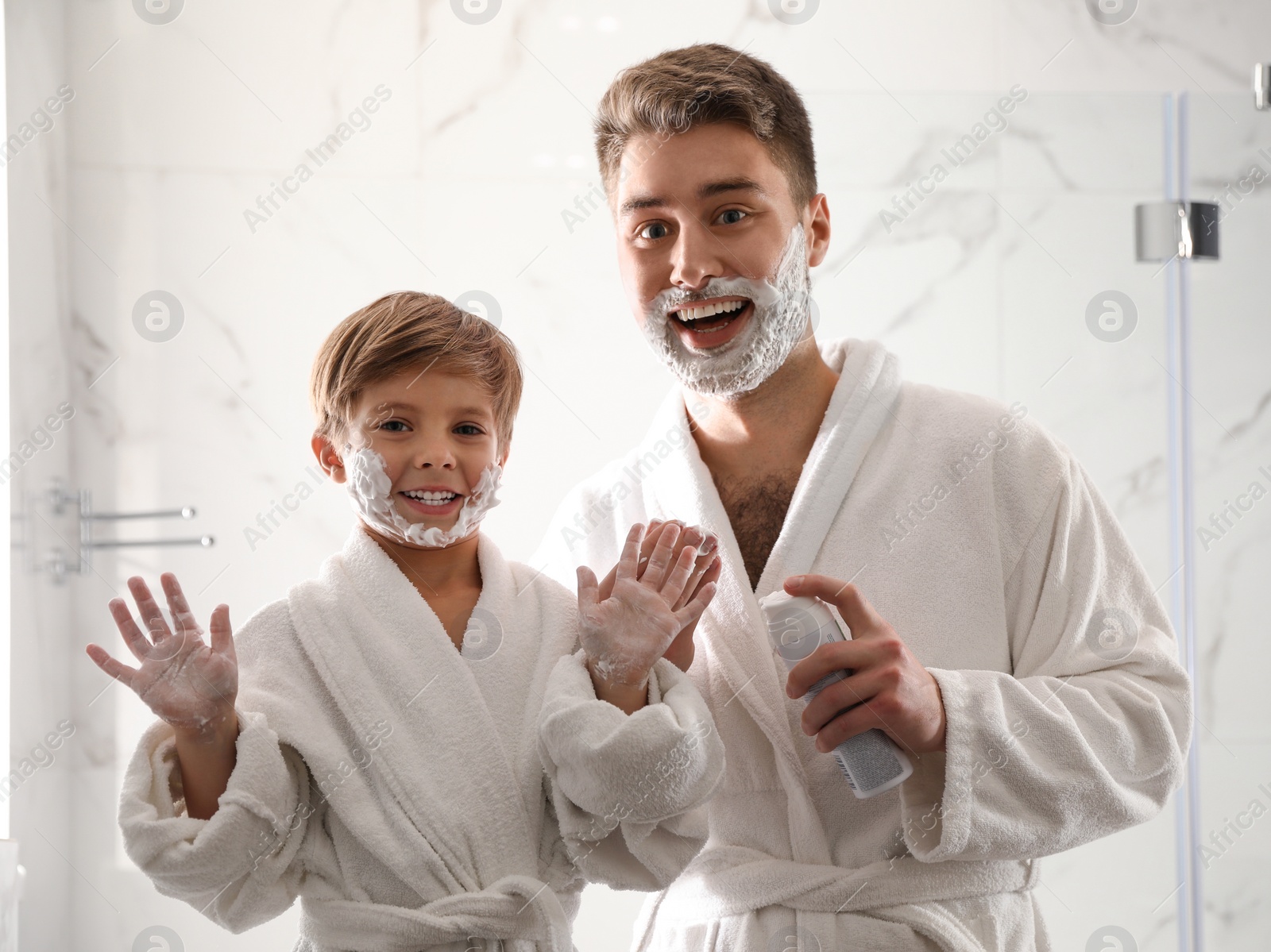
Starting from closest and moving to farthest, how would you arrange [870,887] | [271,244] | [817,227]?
1. [870,887]
2. [817,227]
3. [271,244]

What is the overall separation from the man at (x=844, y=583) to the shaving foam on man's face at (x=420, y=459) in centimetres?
19

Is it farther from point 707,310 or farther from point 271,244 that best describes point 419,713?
point 271,244

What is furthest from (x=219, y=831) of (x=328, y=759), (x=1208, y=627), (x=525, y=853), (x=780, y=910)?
(x=1208, y=627)

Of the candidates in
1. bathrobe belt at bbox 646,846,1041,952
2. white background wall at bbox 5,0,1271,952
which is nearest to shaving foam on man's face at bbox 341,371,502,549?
bathrobe belt at bbox 646,846,1041,952

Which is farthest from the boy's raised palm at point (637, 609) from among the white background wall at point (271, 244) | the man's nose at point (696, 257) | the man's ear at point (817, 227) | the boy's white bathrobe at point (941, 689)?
the white background wall at point (271, 244)

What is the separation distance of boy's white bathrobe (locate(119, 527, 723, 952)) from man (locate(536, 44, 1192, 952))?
0.11 metres

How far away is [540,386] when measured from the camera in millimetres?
1578

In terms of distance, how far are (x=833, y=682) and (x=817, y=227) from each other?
49 centimetres

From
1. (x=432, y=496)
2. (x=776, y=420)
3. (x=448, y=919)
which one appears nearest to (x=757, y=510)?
(x=776, y=420)

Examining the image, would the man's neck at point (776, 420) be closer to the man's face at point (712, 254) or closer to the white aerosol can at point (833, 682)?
the man's face at point (712, 254)

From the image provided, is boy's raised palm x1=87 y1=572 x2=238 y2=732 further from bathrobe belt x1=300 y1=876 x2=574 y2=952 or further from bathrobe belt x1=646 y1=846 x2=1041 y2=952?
bathrobe belt x1=646 y1=846 x2=1041 y2=952

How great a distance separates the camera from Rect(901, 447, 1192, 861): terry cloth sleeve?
2.64 ft

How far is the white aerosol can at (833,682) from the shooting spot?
0.78 metres

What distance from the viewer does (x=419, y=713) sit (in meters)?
0.83
